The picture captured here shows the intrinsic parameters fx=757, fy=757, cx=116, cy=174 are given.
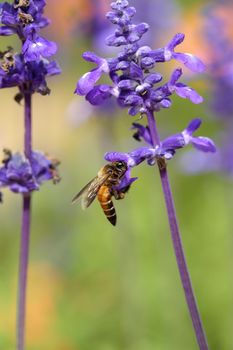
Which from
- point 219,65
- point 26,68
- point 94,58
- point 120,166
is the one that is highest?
point 219,65

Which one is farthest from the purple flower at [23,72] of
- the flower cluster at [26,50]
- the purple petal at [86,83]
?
the purple petal at [86,83]

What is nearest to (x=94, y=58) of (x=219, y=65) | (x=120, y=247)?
(x=219, y=65)

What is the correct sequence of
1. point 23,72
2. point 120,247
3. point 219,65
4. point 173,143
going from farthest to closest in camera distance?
point 120,247
point 219,65
point 23,72
point 173,143

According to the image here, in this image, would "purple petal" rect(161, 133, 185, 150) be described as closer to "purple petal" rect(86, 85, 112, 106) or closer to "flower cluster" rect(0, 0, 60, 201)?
"purple petal" rect(86, 85, 112, 106)

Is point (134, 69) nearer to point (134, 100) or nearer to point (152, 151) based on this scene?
point (134, 100)

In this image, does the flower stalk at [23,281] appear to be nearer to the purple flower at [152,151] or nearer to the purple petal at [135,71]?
the purple flower at [152,151]

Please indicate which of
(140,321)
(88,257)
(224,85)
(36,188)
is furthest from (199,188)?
(36,188)
